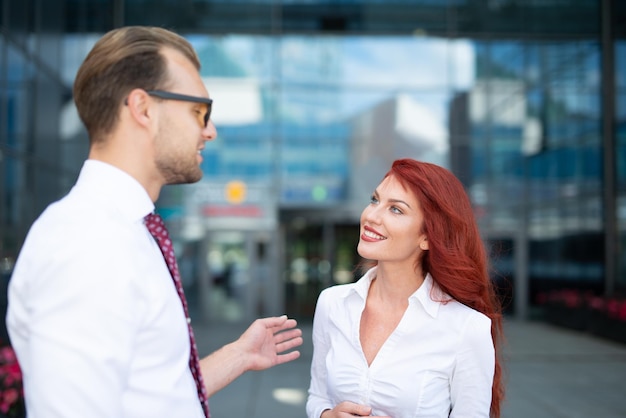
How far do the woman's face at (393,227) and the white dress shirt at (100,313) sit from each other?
1145mm

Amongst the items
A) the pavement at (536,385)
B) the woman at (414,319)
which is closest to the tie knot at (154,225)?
the woman at (414,319)

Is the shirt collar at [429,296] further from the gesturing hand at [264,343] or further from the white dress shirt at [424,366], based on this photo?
the gesturing hand at [264,343]

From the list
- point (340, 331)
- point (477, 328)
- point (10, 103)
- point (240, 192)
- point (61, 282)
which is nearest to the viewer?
point (61, 282)

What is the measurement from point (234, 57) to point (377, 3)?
3.82 meters

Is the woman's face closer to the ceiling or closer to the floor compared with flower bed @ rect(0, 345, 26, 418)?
closer to the ceiling

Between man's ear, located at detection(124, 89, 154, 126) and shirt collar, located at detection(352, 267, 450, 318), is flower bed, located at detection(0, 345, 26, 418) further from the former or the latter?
man's ear, located at detection(124, 89, 154, 126)

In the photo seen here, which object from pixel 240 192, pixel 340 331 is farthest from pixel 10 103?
pixel 340 331

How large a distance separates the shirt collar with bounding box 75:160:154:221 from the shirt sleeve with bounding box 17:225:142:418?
156mm

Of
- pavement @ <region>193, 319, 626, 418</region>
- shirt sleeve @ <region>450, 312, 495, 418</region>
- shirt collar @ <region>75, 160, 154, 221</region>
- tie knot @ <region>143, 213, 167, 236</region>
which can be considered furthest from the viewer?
pavement @ <region>193, 319, 626, 418</region>

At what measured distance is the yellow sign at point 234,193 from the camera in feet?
48.2

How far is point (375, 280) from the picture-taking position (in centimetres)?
266

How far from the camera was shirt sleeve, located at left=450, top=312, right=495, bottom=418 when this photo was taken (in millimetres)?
2213

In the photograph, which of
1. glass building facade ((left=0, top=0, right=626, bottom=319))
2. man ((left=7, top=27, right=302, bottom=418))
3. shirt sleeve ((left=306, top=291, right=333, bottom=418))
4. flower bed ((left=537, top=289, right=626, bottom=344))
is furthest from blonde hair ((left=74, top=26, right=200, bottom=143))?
glass building facade ((left=0, top=0, right=626, bottom=319))

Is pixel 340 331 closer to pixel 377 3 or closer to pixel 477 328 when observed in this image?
pixel 477 328
